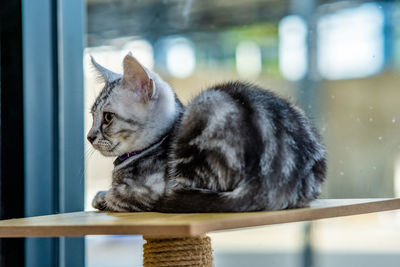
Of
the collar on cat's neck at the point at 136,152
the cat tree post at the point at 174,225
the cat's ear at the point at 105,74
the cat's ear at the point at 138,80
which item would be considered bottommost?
the cat tree post at the point at 174,225

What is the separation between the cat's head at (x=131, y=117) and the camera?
1.23 meters

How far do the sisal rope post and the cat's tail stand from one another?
11 centimetres

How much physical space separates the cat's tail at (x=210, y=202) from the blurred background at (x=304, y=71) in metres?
0.75

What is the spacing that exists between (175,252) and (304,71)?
3.80 ft

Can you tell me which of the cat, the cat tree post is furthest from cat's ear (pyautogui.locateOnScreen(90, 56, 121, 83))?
the cat tree post

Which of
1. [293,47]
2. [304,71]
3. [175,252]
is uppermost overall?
[293,47]

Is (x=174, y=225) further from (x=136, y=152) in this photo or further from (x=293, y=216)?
(x=136, y=152)

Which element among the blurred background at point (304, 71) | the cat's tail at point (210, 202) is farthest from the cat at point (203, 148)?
the blurred background at point (304, 71)

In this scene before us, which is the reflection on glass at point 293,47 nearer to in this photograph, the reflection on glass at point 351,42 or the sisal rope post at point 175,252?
the reflection on glass at point 351,42

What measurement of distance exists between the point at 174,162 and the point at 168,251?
0.64 feet

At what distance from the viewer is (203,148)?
108 cm

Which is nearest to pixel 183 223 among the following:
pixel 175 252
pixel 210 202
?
pixel 210 202

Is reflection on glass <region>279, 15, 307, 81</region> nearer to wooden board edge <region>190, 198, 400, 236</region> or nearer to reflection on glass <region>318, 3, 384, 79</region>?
reflection on glass <region>318, 3, 384, 79</region>

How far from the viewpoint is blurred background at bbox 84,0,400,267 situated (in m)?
1.90
